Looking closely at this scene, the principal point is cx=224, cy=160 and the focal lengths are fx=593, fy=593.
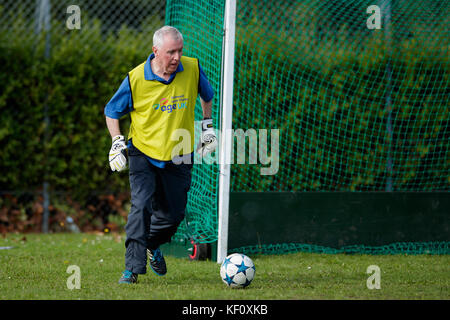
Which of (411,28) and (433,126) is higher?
(411,28)

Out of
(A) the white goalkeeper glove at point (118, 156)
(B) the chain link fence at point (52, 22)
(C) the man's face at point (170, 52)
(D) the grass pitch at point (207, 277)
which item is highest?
(B) the chain link fence at point (52, 22)

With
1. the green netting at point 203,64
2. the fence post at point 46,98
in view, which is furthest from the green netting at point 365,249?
the fence post at point 46,98

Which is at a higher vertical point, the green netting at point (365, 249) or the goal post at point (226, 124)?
the goal post at point (226, 124)

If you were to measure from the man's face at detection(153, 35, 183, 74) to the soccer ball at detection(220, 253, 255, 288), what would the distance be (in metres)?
1.51

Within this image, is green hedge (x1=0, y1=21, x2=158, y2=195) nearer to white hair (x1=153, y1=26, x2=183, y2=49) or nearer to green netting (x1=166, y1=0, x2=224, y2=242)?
green netting (x1=166, y1=0, x2=224, y2=242)

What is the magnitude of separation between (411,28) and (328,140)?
5.48ft

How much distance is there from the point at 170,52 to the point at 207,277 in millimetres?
1849

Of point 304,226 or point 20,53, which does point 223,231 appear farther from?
point 20,53

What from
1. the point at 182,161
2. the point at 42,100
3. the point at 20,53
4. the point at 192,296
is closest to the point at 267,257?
the point at 182,161

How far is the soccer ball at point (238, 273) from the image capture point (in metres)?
4.22

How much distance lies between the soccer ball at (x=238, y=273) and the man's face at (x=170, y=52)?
151 centimetres

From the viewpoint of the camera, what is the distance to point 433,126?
23.3 feet

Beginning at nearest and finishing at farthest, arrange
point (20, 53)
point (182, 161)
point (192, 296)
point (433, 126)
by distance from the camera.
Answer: point (192, 296), point (182, 161), point (433, 126), point (20, 53)

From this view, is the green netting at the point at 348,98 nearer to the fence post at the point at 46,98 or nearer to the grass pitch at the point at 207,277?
the grass pitch at the point at 207,277
